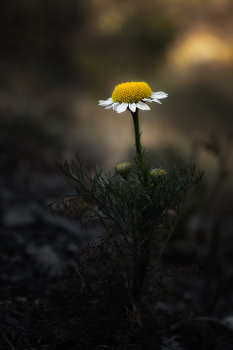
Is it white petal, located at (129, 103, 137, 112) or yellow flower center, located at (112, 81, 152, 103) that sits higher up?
yellow flower center, located at (112, 81, 152, 103)

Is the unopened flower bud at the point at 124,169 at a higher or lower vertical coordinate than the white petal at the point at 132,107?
lower

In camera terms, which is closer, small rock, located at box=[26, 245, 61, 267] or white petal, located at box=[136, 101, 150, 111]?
white petal, located at box=[136, 101, 150, 111]

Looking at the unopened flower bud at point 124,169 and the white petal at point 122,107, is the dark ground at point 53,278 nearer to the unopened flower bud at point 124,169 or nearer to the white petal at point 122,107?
the unopened flower bud at point 124,169

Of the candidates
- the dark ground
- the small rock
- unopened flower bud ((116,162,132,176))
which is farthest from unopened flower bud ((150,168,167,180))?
the small rock

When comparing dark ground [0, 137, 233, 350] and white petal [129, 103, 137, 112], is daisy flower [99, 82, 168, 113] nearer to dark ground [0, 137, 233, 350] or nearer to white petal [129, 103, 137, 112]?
white petal [129, 103, 137, 112]

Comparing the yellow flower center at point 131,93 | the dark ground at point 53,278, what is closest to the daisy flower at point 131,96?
the yellow flower center at point 131,93

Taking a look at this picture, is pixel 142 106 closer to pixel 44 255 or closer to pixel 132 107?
pixel 132 107
